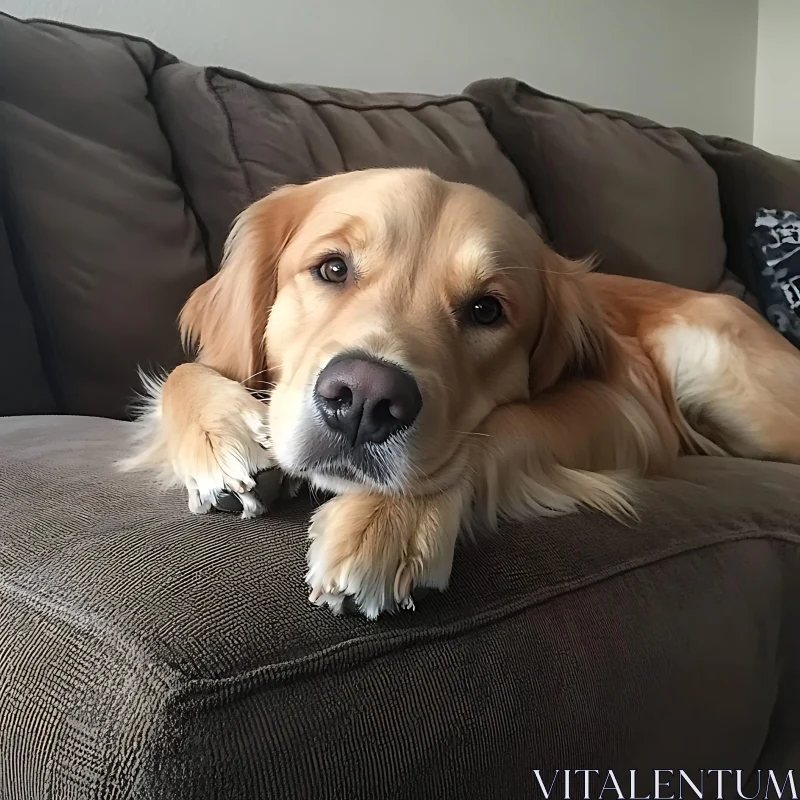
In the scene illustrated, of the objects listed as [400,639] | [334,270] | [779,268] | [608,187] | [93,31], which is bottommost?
[779,268]

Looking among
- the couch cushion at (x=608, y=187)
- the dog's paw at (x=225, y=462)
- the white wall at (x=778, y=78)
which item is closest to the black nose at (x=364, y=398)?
the dog's paw at (x=225, y=462)

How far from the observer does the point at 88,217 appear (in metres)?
1.53

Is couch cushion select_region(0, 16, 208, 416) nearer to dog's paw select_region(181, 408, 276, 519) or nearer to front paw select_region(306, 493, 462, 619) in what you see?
dog's paw select_region(181, 408, 276, 519)

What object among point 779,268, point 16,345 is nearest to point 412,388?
point 16,345

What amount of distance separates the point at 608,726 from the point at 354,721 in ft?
1.00

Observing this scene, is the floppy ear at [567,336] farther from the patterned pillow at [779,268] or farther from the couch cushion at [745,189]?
the couch cushion at [745,189]

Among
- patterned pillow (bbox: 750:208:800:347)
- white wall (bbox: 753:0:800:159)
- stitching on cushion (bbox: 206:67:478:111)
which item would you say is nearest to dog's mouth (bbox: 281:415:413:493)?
stitching on cushion (bbox: 206:67:478:111)

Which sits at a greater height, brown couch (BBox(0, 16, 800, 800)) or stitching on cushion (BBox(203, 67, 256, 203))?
stitching on cushion (BBox(203, 67, 256, 203))

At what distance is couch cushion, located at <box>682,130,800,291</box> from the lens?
2561 mm

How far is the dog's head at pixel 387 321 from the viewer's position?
2.93 ft

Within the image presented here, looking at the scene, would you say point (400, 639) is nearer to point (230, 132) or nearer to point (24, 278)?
point (24, 278)

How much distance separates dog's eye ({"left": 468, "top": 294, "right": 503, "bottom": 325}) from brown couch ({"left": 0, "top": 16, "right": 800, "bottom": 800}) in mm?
354

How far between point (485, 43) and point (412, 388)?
2.33 m

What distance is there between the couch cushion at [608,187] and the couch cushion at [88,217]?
1126 mm
